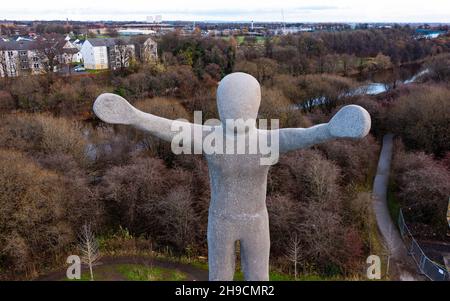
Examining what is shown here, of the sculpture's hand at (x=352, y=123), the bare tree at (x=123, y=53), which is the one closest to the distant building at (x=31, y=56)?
the bare tree at (x=123, y=53)

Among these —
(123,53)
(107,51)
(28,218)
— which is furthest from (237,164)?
(107,51)

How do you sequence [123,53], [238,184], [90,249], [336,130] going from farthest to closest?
[123,53], [90,249], [238,184], [336,130]

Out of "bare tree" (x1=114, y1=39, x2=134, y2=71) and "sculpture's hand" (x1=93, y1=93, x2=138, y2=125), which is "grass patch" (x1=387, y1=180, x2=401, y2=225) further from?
"bare tree" (x1=114, y1=39, x2=134, y2=71)

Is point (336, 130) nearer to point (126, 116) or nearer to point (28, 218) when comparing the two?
point (126, 116)

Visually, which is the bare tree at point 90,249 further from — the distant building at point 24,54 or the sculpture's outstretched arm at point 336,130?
the distant building at point 24,54

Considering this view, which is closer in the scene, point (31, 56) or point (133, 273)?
point (133, 273)

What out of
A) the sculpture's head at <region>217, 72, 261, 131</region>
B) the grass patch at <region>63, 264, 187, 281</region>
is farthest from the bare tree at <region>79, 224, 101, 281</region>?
the sculpture's head at <region>217, 72, 261, 131</region>

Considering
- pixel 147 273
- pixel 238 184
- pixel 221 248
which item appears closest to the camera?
pixel 238 184
